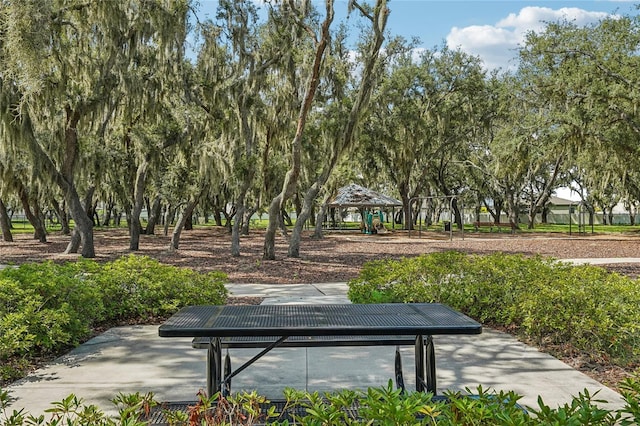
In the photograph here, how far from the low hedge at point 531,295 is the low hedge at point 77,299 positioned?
2.30 metres

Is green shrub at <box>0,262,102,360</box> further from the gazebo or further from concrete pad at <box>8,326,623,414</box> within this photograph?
the gazebo

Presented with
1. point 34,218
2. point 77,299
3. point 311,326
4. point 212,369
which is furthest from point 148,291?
point 34,218

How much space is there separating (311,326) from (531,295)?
3437 millimetres

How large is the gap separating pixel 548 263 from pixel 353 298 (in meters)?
2.79

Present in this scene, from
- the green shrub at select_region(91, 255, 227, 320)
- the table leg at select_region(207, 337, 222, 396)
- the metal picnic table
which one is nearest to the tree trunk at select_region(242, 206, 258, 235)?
the green shrub at select_region(91, 255, 227, 320)

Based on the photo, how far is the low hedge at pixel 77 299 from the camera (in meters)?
4.52

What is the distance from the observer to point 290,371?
4.29 m

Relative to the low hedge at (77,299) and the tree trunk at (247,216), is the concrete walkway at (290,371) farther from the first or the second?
the tree trunk at (247,216)

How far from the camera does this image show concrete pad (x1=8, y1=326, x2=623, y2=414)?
3777mm

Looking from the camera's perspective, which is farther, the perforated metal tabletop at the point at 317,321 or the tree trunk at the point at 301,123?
the tree trunk at the point at 301,123

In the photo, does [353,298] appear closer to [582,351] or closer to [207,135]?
[582,351]

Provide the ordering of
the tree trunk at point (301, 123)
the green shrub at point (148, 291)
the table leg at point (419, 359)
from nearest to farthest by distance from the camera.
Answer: the table leg at point (419, 359) < the green shrub at point (148, 291) < the tree trunk at point (301, 123)

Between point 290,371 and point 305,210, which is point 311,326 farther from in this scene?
point 305,210

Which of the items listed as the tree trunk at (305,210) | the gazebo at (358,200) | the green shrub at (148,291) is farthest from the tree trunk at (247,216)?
the green shrub at (148,291)
